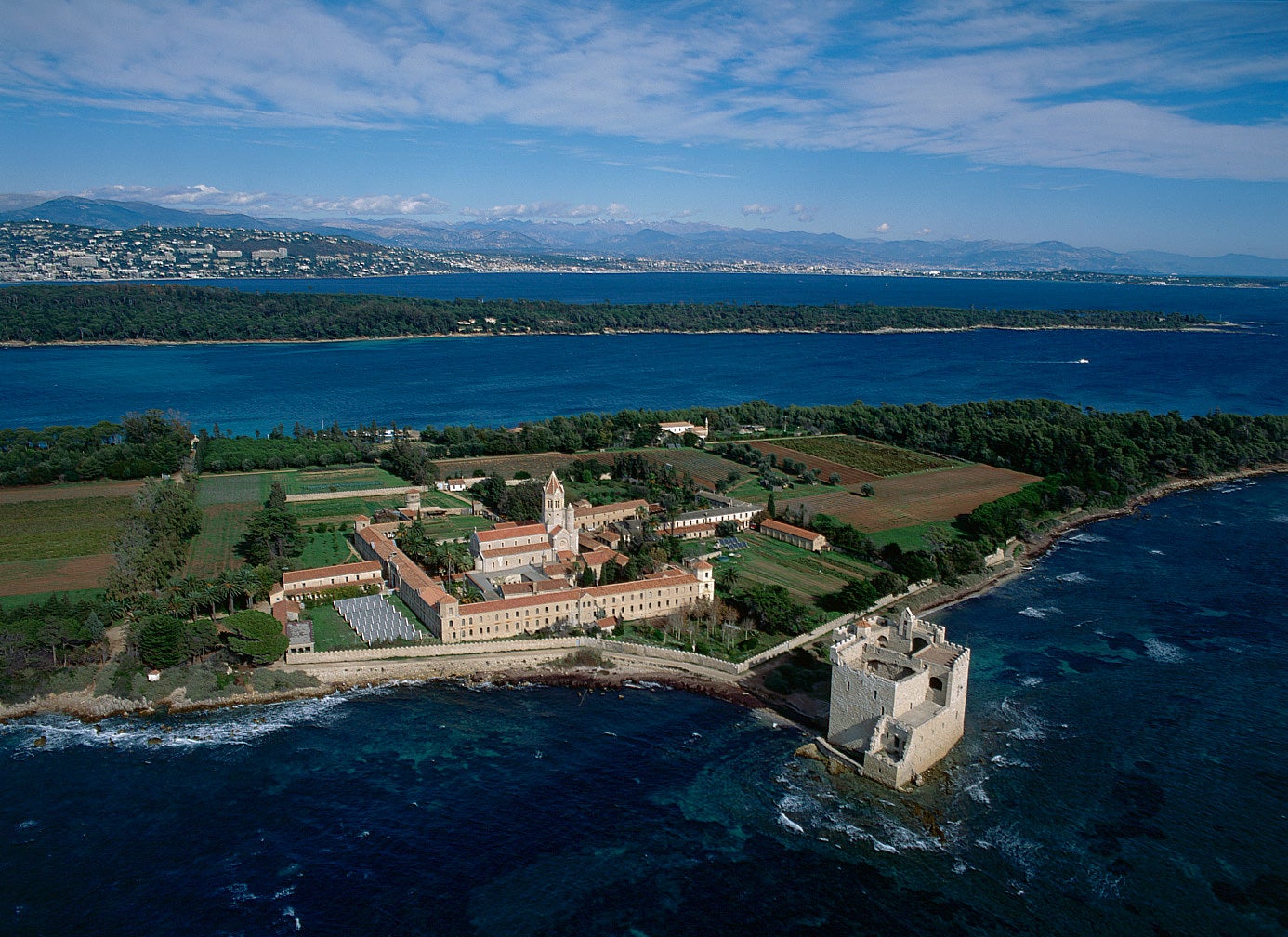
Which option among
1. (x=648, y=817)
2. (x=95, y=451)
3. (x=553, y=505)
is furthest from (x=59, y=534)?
(x=648, y=817)

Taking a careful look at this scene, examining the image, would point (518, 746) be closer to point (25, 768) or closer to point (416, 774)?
point (416, 774)

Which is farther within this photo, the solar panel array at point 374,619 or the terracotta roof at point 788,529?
the terracotta roof at point 788,529

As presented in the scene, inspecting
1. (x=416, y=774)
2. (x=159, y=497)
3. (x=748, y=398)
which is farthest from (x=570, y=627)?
(x=748, y=398)

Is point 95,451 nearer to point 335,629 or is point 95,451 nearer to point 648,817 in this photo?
point 335,629

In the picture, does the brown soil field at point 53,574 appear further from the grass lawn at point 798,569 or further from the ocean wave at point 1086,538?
the ocean wave at point 1086,538

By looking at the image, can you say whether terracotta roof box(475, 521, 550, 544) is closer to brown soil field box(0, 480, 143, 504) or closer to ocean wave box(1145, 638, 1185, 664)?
ocean wave box(1145, 638, 1185, 664)

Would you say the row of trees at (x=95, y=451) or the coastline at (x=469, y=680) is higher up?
the row of trees at (x=95, y=451)

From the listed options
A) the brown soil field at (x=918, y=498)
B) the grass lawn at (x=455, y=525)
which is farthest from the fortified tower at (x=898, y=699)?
the grass lawn at (x=455, y=525)

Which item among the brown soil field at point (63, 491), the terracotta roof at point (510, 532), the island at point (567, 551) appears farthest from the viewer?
the brown soil field at point (63, 491)
